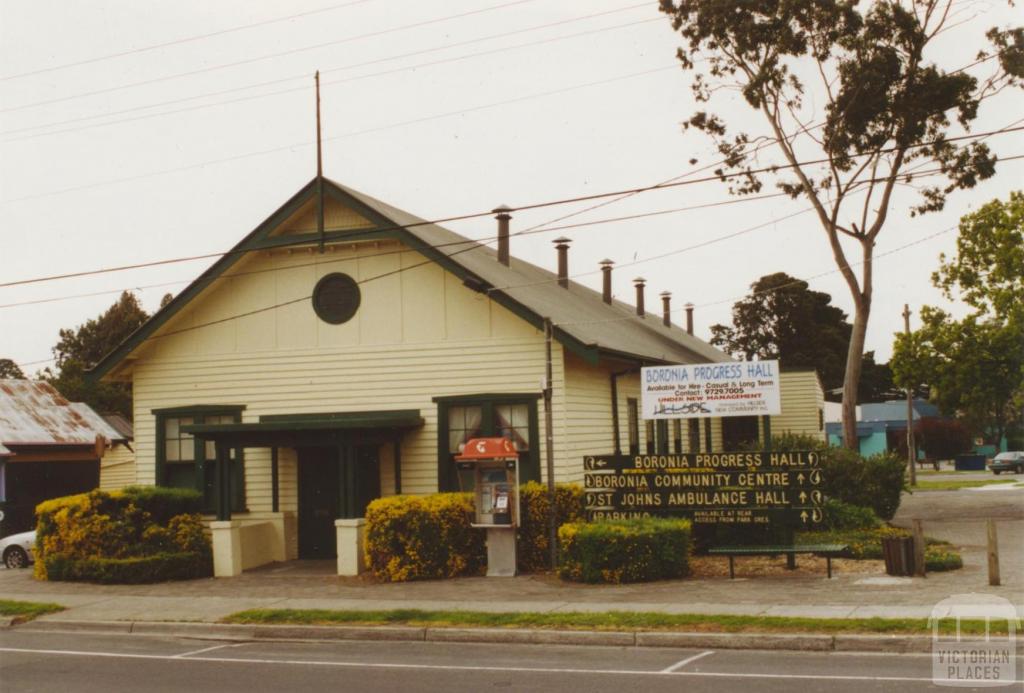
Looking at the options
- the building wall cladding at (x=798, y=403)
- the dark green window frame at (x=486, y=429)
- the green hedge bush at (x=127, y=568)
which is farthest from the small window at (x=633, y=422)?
the building wall cladding at (x=798, y=403)

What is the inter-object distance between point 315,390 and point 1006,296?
26627mm

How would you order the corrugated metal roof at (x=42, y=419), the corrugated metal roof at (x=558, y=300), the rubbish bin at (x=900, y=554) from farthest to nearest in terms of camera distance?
the corrugated metal roof at (x=42, y=419)
the corrugated metal roof at (x=558, y=300)
the rubbish bin at (x=900, y=554)

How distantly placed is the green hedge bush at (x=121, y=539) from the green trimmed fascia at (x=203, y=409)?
189cm

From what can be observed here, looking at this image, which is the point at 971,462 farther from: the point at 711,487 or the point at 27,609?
the point at 27,609

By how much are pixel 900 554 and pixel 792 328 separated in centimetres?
6478

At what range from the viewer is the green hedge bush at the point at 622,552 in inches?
636

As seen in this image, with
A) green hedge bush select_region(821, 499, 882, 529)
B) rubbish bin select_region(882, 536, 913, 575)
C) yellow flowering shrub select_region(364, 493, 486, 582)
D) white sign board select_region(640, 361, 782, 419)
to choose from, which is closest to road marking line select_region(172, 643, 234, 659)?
yellow flowering shrub select_region(364, 493, 486, 582)

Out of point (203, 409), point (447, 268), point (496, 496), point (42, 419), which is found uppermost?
point (447, 268)

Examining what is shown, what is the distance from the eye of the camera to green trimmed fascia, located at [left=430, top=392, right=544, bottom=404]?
19.3 m

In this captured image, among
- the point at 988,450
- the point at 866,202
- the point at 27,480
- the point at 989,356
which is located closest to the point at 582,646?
the point at 866,202

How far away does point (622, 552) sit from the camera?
16156 millimetres

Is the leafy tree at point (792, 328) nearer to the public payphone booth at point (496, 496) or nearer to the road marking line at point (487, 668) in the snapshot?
the public payphone booth at point (496, 496)

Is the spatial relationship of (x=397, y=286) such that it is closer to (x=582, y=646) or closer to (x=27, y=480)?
(x=582, y=646)

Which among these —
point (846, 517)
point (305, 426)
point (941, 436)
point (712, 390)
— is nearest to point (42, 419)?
point (305, 426)
